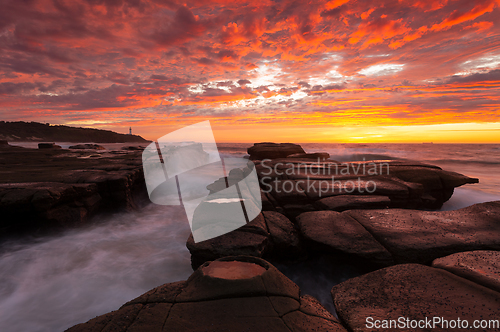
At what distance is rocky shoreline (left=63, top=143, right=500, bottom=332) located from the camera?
1.82 metres

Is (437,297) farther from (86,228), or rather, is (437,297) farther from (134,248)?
(86,228)

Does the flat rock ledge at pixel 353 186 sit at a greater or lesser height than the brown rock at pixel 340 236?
greater

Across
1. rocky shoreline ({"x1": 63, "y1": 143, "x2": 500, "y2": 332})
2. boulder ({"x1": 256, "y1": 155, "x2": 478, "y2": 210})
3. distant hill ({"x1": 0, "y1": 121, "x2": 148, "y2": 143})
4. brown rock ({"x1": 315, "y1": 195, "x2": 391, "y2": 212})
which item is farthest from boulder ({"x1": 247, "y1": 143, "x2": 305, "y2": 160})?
distant hill ({"x1": 0, "y1": 121, "x2": 148, "y2": 143})

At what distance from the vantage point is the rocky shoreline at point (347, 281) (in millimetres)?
1819

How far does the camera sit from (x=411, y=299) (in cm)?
217

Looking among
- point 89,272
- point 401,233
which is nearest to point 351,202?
point 401,233

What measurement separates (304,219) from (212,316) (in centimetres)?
289

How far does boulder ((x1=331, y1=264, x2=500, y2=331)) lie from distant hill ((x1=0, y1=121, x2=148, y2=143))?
7555 centimetres

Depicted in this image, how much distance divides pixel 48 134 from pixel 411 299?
8972 centimetres

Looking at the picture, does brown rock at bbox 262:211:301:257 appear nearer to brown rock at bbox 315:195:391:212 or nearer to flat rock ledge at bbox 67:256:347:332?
brown rock at bbox 315:195:391:212

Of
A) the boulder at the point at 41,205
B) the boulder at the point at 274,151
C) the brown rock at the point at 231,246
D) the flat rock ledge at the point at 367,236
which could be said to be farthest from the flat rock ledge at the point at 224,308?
the boulder at the point at 274,151

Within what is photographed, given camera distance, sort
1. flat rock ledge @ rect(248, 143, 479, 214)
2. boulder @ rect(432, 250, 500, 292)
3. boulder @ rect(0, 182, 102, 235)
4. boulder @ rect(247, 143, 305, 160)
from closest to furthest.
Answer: boulder @ rect(432, 250, 500, 292), boulder @ rect(0, 182, 102, 235), flat rock ledge @ rect(248, 143, 479, 214), boulder @ rect(247, 143, 305, 160)

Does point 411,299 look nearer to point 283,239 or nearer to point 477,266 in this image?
point 477,266

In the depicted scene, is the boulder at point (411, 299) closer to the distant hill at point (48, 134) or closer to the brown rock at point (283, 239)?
the brown rock at point (283, 239)
